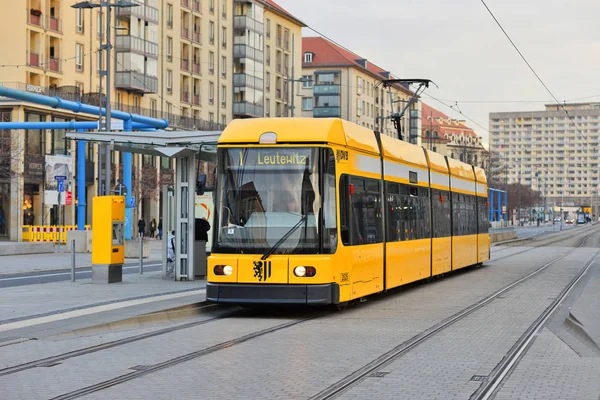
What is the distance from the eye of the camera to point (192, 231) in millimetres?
22828

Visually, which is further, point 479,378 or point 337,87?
point 337,87

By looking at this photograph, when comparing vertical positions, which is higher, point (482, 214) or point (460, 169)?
point (460, 169)

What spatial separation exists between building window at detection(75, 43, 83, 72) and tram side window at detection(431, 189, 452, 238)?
144 feet

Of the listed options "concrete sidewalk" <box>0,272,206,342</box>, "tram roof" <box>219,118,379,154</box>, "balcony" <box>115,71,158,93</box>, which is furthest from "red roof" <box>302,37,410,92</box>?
"tram roof" <box>219,118,379,154</box>

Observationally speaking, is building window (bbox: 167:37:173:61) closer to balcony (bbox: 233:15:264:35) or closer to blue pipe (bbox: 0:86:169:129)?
balcony (bbox: 233:15:264:35)

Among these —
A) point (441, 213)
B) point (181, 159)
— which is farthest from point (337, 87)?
point (181, 159)

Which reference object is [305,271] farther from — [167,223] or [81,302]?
[167,223]

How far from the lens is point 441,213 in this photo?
2578 cm

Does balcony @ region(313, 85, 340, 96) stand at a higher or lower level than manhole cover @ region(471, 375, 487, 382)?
higher

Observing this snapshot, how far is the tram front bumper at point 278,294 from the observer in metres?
16.0

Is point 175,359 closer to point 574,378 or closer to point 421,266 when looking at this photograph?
point 574,378

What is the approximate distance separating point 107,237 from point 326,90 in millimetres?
98331

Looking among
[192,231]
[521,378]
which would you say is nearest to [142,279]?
[192,231]

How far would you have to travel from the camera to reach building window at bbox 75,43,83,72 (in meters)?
66.5
